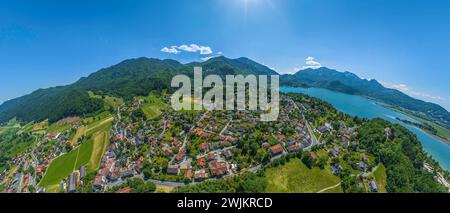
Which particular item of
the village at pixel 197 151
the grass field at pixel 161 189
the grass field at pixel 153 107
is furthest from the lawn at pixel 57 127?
the grass field at pixel 161 189

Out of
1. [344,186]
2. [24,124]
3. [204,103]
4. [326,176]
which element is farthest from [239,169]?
[24,124]

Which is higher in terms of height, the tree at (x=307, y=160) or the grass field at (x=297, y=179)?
the tree at (x=307, y=160)

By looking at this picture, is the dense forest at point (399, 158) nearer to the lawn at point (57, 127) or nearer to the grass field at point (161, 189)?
the grass field at point (161, 189)

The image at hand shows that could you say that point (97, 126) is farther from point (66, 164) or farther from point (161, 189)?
point (161, 189)

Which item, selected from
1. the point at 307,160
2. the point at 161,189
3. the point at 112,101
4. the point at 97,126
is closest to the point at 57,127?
the point at 112,101

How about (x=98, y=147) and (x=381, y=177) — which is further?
(x=98, y=147)

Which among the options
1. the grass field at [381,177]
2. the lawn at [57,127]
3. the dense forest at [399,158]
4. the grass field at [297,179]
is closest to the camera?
the grass field at [297,179]
